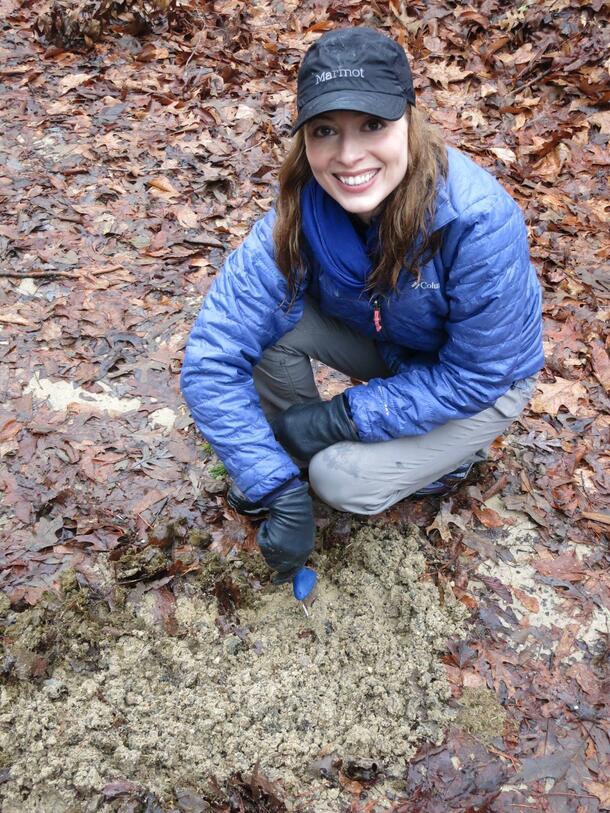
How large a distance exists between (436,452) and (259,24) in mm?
5805

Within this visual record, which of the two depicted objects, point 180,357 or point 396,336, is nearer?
point 396,336

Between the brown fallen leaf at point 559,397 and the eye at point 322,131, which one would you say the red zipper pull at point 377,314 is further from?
the brown fallen leaf at point 559,397

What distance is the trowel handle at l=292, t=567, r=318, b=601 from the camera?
9.39 ft

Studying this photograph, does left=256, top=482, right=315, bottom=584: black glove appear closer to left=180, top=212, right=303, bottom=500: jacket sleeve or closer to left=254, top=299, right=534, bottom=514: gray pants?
left=180, top=212, right=303, bottom=500: jacket sleeve

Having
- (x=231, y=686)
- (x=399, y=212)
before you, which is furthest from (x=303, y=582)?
(x=399, y=212)

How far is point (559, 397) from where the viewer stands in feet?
12.1

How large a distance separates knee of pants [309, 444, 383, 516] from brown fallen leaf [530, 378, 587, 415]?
1226 millimetres

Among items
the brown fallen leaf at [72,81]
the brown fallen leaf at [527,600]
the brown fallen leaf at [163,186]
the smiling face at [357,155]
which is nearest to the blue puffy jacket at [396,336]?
the smiling face at [357,155]

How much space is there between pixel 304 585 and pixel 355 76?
76.1 inches

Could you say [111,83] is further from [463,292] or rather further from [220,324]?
[463,292]

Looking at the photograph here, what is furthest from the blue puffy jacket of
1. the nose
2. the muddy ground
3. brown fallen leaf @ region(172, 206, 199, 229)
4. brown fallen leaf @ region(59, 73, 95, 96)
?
brown fallen leaf @ region(59, 73, 95, 96)

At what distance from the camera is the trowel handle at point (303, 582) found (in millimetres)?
2861

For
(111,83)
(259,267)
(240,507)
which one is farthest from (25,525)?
(111,83)

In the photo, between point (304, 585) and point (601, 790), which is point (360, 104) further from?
point (601, 790)
